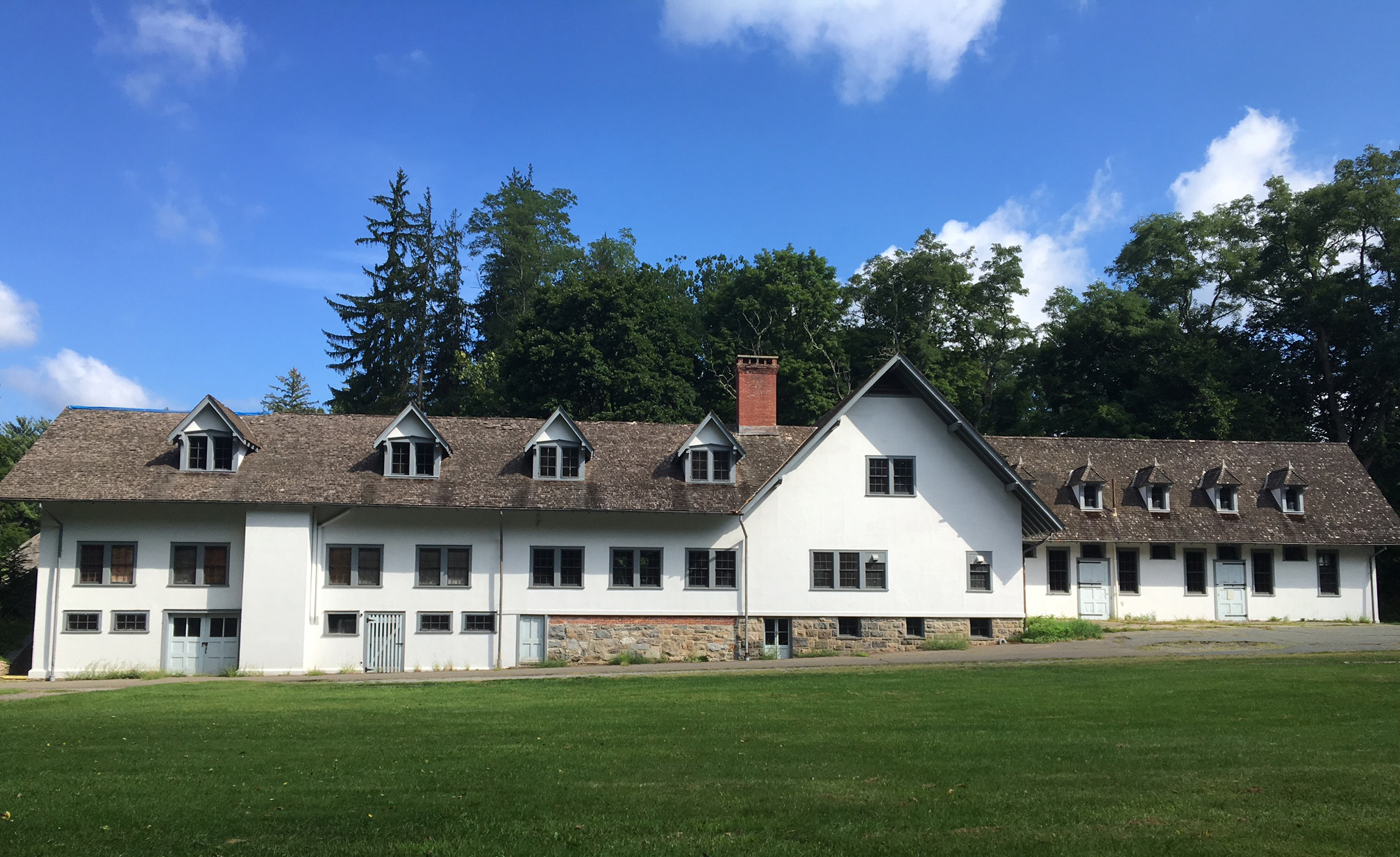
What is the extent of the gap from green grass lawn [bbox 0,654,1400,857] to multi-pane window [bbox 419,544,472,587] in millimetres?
Answer: 11514

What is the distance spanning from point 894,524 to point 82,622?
24.2 meters

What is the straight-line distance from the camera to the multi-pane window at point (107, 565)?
31438mm

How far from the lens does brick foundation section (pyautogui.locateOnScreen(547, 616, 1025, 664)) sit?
3259cm

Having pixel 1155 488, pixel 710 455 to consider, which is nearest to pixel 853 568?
pixel 710 455

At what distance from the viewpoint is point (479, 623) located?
107 ft

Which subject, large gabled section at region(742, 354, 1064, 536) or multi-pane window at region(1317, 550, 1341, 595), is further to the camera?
multi-pane window at region(1317, 550, 1341, 595)

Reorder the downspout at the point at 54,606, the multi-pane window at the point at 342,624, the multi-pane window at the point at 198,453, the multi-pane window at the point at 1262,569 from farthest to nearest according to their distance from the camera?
the multi-pane window at the point at 1262,569
the multi-pane window at the point at 198,453
the multi-pane window at the point at 342,624
the downspout at the point at 54,606

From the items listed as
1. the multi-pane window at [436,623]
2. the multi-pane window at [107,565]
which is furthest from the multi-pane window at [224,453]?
the multi-pane window at [436,623]

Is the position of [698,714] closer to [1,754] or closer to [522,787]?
[522,787]

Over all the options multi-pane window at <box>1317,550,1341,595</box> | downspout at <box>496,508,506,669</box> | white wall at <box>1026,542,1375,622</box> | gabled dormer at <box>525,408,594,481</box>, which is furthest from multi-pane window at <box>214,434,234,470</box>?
multi-pane window at <box>1317,550,1341,595</box>

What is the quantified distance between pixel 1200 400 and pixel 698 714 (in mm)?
41836

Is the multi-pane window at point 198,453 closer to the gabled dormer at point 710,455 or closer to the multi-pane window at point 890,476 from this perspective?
the gabled dormer at point 710,455

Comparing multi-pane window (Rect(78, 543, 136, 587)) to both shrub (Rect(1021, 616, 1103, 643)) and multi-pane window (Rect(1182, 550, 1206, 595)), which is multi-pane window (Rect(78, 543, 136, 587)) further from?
multi-pane window (Rect(1182, 550, 1206, 595))

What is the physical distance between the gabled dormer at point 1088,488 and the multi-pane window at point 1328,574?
8.29 metres
